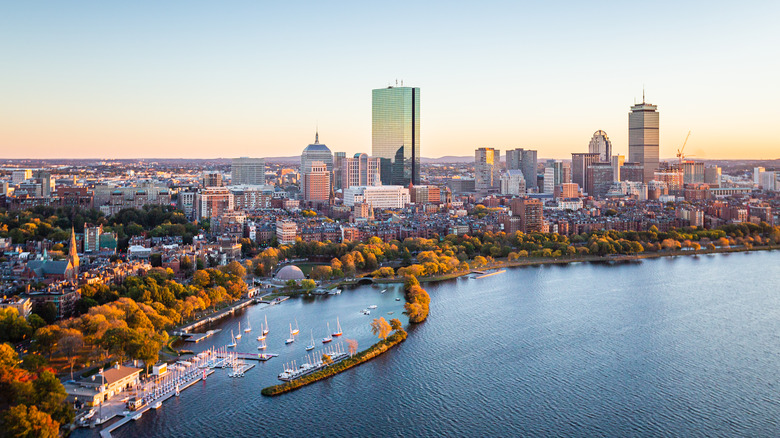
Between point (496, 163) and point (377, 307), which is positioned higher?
point (496, 163)

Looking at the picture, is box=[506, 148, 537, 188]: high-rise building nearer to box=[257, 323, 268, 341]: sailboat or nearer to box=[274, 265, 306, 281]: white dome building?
box=[274, 265, 306, 281]: white dome building

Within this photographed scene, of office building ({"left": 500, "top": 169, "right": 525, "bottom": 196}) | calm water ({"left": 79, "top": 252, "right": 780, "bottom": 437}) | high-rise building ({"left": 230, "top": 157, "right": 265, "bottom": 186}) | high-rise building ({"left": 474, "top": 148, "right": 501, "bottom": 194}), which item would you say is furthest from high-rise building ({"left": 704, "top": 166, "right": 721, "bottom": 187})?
calm water ({"left": 79, "top": 252, "right": 780, "bottom": 437})

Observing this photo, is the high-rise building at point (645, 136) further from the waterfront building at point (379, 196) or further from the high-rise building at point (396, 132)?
the waterfront building at point (379, 196)

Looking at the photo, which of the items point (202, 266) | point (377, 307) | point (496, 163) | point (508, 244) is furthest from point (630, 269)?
point (496, 163)

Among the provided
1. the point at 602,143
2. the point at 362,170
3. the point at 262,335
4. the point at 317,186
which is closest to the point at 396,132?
the point at 362,170

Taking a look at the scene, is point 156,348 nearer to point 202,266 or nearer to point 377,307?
point 377,307

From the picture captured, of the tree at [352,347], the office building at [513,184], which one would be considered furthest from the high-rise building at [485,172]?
the tree at [352,347]
